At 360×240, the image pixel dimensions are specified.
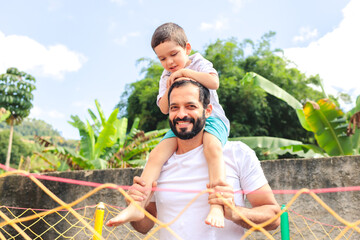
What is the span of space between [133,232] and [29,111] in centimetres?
1852

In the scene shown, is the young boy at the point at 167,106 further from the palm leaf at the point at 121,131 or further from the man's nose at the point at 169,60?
the palm leaf at the point at 121,131

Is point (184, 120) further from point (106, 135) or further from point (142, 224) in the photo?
point (106, 135)

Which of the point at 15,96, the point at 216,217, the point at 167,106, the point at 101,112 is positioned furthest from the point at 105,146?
the point at 15,96

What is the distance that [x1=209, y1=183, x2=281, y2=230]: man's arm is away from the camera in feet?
4.25

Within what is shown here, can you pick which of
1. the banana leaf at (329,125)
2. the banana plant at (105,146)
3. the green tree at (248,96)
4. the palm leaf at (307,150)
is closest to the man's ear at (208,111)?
the banana leaf at (329,125)

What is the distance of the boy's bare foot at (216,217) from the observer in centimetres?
119

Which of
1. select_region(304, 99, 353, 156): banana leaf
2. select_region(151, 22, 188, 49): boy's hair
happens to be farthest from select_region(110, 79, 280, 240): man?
select_region(304, 99, 353, 156): banana leaf

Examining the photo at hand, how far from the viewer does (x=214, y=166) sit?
4.65 feet

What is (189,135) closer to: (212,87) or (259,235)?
(212,87)

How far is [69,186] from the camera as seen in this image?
9.33 feet

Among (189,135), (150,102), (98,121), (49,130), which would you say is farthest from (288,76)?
(49,130)

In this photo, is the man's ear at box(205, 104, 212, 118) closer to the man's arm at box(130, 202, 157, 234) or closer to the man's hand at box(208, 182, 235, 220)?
the man's hand at box(208, 182, 235, 220)

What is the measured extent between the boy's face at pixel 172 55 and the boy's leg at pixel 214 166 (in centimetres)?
42

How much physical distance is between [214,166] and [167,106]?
1.49 ft
